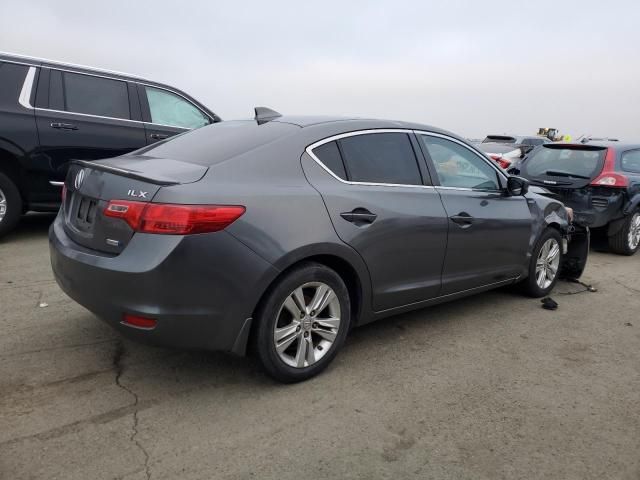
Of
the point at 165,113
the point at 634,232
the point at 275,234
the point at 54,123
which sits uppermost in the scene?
the point at 165,113

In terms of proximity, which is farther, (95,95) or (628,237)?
(628,237)

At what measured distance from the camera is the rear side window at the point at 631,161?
713 cm

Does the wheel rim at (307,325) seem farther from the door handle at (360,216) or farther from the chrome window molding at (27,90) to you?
the chrome window molding at (27,90)

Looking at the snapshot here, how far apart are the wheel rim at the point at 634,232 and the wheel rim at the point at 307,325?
5565 mm

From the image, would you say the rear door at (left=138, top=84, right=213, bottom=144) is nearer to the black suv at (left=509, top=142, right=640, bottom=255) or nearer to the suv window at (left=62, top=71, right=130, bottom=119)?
the suv window at (left=62, top=71, right=130, bottom=119)

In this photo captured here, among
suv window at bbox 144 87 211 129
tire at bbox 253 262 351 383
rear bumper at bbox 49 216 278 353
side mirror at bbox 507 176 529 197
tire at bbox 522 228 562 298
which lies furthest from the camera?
suv window at bbox 144 87 211 129

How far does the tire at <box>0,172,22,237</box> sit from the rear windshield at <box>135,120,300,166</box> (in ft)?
9.61

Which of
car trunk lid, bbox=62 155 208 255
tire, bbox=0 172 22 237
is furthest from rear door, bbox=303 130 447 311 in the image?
tire, bbox=0 172 22 237

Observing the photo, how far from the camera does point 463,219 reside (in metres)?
3.89

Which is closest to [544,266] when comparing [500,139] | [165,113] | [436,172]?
[436,172]

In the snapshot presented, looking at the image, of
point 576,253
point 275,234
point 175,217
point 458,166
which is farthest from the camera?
point 576,253

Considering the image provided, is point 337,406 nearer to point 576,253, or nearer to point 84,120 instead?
point 576,253

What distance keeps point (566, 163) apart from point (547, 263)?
2838 mm

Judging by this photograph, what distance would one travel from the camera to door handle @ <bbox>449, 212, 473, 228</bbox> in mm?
3826
